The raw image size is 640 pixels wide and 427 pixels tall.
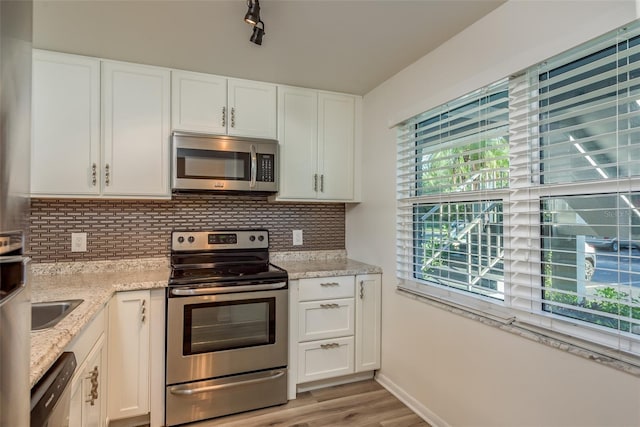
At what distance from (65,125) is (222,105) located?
95cm

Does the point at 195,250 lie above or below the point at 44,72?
below

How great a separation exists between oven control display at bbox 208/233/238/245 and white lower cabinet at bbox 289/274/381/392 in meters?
0.60

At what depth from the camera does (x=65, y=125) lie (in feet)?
6.87

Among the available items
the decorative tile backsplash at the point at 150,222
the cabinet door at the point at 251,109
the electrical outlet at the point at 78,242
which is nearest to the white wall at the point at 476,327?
the decorative tile backsplash at the point at 150,222

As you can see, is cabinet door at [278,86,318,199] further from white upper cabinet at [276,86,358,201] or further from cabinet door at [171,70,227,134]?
cabinet door at [171,70,227,134]

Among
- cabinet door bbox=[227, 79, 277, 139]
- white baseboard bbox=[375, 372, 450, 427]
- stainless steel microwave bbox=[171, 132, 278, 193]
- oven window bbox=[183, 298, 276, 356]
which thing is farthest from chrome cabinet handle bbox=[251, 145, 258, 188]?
white baseboard bbox=[375, 372, 450, 427]

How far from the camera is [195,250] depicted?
8.24ft

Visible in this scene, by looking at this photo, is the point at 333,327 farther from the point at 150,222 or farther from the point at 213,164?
the point at 150,222

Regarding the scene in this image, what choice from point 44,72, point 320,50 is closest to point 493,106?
point 320,50

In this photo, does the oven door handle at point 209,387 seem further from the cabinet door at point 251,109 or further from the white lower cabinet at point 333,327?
the cabinet door at point 251,109

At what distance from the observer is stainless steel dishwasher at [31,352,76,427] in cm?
82

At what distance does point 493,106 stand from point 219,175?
1.70 metres

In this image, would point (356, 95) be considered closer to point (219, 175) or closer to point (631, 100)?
point (219, 175)

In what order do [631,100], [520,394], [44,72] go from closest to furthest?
[631,100] < [520,394] < [44,72]
